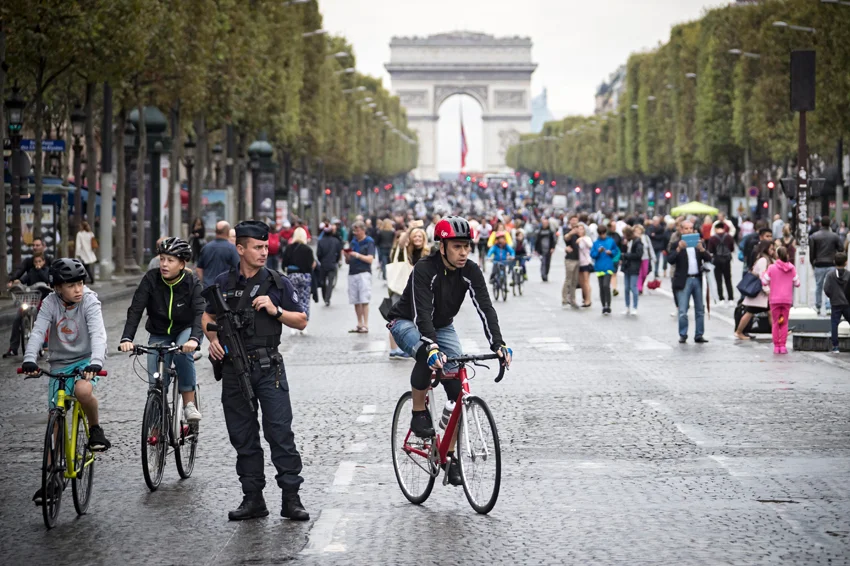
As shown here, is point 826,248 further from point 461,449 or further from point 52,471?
point 52,471

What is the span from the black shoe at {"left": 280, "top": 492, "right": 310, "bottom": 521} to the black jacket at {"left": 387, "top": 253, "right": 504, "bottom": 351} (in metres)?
1.10

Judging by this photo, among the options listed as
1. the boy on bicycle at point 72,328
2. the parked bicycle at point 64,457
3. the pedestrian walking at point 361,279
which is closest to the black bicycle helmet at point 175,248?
the boy on bicycle at point 72,328

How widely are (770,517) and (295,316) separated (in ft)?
8.95

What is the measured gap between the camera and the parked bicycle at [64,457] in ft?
30.5

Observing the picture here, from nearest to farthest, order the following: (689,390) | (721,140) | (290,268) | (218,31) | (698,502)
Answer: (698,502)
(689,390)
(290,268)
(218,31)
(721,140)

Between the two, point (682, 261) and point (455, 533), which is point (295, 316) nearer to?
point (455, 533)

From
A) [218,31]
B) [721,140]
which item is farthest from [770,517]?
[721,140]

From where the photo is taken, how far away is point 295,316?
944 centimetres

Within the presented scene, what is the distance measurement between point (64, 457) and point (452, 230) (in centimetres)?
239

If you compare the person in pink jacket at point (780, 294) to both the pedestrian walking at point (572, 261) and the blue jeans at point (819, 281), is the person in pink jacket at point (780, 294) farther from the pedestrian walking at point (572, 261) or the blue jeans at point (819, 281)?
the pedestrian walking at point (572, 261)

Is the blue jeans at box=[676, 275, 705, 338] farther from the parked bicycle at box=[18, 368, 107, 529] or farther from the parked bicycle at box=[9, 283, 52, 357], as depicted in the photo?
the parked bicycle at box=[18, 368, 107, 529]

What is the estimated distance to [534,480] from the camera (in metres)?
10.9

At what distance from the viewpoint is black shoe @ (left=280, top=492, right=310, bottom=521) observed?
9414mm

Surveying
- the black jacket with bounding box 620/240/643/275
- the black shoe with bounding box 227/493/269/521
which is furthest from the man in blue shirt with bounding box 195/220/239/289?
the black jacket with bounding box 620/240/643/275
